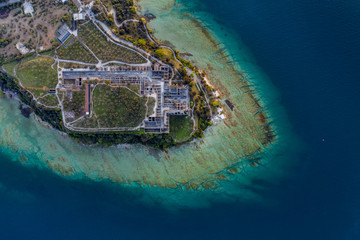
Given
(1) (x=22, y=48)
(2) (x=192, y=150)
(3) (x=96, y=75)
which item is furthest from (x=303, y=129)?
(1) (x=22, y=48)

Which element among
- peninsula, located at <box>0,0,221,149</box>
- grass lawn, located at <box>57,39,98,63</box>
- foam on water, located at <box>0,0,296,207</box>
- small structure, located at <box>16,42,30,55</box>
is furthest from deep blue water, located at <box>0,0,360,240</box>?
small structure, located at <box>16,42,30,55</box>

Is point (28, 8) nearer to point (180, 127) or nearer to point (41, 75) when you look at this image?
point (41, 75)

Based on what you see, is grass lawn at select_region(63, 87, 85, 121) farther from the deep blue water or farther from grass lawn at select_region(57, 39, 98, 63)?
the deep blue water

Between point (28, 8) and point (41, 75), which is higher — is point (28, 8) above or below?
above

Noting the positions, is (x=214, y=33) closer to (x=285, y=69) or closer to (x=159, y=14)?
(x=159, y=14)

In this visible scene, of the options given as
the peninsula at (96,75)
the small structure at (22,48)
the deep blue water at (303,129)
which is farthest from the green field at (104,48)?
the deep blue water at (303,129)

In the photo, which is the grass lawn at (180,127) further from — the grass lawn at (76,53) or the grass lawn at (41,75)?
the grass lawn at (41,75)

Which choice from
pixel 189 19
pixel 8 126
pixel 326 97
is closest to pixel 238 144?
pixel 326 97
